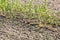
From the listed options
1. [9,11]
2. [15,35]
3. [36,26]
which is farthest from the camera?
[9,11]

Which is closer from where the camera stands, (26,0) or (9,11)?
(9,11)

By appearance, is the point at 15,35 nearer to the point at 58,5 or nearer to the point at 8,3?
the point at 8,3

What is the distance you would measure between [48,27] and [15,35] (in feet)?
1.45

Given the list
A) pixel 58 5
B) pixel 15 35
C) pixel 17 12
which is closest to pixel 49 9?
pixel 58 5

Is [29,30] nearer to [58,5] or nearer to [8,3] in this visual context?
[8,3]

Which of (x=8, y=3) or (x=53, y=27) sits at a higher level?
(x=8, y=3)

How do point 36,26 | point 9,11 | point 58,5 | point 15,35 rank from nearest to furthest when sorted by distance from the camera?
point 15,35
point 36,26
point 9,11
point 58,5

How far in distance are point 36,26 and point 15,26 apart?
0.87ft

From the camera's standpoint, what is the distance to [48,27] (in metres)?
2.82

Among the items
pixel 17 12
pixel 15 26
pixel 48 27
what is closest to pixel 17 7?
pixel 17 12

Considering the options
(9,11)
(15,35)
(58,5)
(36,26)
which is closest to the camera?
(15,35)

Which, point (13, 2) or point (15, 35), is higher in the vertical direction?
point (13, 2)

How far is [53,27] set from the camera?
285 centimetres

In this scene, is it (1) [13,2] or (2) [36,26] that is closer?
(2) [36,26]
